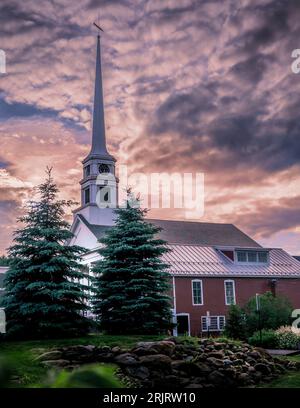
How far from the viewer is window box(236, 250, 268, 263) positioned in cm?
3784

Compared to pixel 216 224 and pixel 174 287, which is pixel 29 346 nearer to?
pixel 174 287

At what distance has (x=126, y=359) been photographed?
13703 mm

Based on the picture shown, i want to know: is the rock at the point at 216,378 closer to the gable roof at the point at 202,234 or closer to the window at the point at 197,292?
the window at the point at 197,292

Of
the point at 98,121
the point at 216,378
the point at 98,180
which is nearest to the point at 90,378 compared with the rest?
the point at 216,378

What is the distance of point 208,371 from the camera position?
14.0 meters

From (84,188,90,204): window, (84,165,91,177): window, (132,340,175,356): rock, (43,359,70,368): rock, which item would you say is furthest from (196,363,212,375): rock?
(84,165,91,177): window

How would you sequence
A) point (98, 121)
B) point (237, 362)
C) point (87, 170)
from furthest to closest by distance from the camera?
point (98, 121) < point (87, 170) < point (237, 362)

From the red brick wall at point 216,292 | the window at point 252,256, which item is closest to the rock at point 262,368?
the red brick wall at point 216,292

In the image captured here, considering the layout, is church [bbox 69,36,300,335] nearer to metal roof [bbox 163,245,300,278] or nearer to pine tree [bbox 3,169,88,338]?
metal roof [bbox 163,245,300,278]

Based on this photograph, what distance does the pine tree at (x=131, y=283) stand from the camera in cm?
2159

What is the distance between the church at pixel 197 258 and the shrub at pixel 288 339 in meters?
8.07

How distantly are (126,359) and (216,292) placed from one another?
68.8ft

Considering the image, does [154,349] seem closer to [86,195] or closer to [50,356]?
[50,356]

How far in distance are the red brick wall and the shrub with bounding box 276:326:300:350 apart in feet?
32.6
